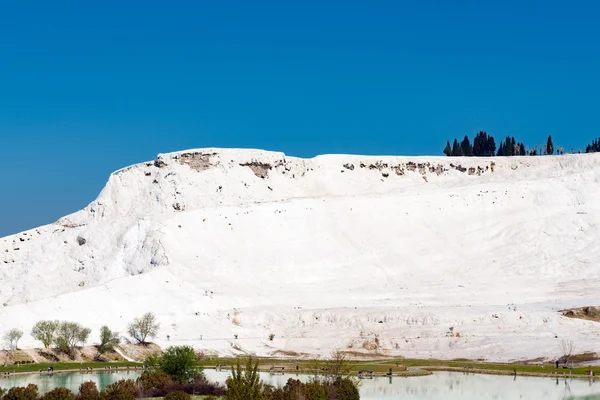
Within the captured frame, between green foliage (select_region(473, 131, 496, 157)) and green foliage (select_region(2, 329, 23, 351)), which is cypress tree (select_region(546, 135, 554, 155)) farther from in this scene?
green foliage (select_region(2, 329, 23, 351))

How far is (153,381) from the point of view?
40688 millimetres

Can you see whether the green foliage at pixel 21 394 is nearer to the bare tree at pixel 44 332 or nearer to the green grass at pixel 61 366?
the green grass at pixel 61 366

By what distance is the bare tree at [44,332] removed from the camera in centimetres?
5619

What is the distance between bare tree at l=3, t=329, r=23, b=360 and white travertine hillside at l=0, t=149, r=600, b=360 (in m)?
0.89

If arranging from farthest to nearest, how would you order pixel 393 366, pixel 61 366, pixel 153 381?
pixel 393 366 → pixel 61 366 → pixel 153 381

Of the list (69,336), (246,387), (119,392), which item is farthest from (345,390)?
(69,336)

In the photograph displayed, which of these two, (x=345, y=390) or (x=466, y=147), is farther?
(x=466, y=147)

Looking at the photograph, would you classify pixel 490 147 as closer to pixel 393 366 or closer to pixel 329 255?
pixel 329 255

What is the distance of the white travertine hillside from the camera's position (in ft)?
206

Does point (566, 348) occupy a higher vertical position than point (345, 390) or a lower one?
higher

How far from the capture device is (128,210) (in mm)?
90938

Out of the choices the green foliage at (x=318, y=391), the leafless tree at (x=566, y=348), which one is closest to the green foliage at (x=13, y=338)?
the green foliage at (x=318, y=391)

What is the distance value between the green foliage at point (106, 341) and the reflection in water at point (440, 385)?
620 centimetres

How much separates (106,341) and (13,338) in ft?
17.5
